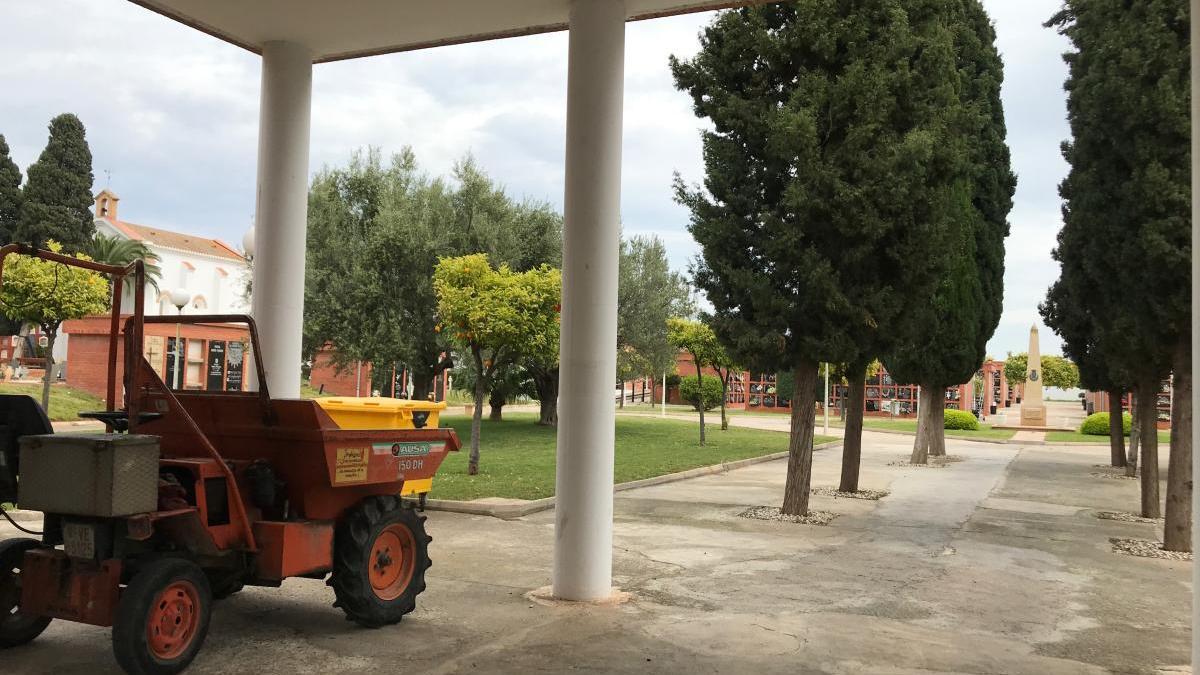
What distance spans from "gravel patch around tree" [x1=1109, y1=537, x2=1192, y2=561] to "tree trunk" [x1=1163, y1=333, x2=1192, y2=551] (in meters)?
0.13

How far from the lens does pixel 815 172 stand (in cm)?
1188

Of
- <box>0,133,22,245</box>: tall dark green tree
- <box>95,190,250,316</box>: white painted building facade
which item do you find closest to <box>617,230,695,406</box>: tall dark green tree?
<box>0,133,22,245</box>: tall dark green tree

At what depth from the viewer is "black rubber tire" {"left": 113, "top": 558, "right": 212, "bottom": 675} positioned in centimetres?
484

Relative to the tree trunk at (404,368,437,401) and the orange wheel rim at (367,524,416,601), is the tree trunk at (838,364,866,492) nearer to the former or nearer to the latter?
the orange wheel rim at (367,524,416,601)

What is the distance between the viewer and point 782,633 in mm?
6625

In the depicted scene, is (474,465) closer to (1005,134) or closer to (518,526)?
(518,526)

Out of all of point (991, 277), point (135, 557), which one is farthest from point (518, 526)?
point (991, 277)

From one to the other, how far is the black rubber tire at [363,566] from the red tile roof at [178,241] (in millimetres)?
60614

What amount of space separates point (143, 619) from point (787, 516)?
9678mm

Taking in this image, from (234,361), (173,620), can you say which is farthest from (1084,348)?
(234,361)

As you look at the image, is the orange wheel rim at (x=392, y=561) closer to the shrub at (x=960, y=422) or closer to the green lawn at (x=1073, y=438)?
the green lawn at (x=1073, y=438)

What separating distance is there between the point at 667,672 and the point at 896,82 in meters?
9.41

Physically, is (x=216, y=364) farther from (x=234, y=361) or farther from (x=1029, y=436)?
(x=1029, y=436)

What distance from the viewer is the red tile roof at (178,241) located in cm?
6283
